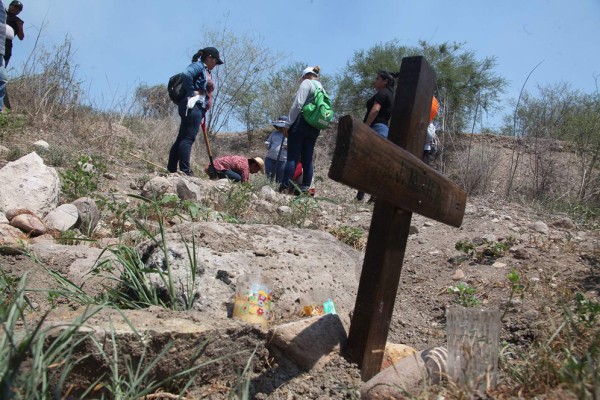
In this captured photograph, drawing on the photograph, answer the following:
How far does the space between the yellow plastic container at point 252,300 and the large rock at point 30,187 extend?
2.07 metres

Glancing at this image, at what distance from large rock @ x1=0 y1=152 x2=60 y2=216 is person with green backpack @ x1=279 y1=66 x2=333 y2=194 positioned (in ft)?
8.44

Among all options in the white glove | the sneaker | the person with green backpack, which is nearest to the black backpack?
the white glove

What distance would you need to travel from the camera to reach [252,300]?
232 centimetres

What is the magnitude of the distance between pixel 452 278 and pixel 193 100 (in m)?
3.57

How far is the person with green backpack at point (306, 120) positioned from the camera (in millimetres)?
5906

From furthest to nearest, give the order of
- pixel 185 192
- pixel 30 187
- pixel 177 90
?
pixel 177 90 < pixel 185 192 < pixel 30 187

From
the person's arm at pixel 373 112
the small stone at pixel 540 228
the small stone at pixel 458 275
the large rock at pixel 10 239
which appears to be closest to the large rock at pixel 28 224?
the large rock at pixel 10 239

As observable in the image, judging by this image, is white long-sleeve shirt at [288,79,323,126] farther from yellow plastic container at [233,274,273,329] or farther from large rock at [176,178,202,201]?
yellow plastic container at [233,274,273,329]

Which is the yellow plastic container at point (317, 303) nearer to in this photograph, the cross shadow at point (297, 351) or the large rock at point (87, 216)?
the cross shadow at point (297, 351)

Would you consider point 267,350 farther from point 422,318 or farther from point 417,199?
point 422,318

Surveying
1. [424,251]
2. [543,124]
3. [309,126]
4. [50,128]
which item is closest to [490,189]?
[543,124]

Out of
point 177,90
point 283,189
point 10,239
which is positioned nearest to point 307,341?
point 10,239

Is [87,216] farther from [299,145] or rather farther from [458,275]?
[299,145]

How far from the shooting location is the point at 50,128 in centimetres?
775
